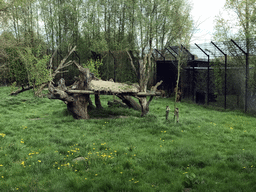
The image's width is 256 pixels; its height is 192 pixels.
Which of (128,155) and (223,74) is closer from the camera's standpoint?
(128,155)

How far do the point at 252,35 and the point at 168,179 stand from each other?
34.5ft

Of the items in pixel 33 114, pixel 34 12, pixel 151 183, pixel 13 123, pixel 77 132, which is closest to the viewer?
pixel 151 183

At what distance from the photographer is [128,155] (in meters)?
5.73

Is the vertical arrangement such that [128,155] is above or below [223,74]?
below

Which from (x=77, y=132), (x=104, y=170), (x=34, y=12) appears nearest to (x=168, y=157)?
(x=104, y=170)

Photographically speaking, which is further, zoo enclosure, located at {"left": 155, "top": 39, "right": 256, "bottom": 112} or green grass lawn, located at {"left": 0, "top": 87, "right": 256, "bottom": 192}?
zoo enclosure, located at {"left": 155, "top": 39, "right": 256, "bottom": 112}

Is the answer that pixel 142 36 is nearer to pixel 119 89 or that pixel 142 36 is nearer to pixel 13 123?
pixel 119 89

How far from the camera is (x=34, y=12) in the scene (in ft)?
81.6

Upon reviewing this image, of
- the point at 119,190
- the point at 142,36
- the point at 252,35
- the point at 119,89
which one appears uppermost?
the point at 142,36

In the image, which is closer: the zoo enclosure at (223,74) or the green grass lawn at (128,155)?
the green grass lawn at (128,155)

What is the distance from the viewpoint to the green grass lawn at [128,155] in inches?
169

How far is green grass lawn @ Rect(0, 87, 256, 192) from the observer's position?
4.29 metres

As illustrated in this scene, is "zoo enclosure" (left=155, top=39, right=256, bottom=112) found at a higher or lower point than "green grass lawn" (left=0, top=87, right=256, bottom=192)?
higher

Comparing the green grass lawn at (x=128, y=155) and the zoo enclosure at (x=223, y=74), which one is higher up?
the zoo enclosure at (x=223, y=74)
